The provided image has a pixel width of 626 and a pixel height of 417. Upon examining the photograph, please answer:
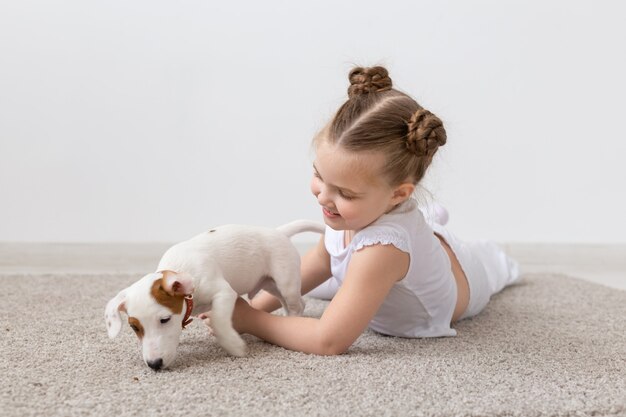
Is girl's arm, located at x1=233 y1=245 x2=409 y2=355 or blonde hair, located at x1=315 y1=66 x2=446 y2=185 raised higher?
blonde hair, located at x1=315 y1=66 x2=446 y2=185

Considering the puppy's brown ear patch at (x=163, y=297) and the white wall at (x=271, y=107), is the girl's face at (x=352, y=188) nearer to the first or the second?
the puppy's brown ear patch at (x=163, y=297)

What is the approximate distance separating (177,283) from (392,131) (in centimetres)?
40

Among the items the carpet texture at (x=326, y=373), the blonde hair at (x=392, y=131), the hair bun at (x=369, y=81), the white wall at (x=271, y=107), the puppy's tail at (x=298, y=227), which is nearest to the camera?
the carpet texture at (x=326, y=373)

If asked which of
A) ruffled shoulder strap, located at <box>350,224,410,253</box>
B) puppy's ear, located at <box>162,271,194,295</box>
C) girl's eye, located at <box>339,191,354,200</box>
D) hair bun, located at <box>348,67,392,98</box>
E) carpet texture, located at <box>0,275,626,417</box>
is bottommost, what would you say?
carpet texture, located at <box>0,275,626,417</box>

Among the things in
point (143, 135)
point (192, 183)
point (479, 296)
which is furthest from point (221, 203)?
point (479, 296)

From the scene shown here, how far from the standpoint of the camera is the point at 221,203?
224 centimetres

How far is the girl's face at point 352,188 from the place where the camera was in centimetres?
111

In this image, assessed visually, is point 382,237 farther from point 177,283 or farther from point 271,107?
point 271,107

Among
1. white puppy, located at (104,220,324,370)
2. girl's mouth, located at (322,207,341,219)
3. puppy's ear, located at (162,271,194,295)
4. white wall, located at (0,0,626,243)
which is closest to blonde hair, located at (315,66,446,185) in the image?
girl's mouth, located at (322,207,341,219)

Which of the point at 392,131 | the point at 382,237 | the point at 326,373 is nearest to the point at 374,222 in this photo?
the point at 382,237

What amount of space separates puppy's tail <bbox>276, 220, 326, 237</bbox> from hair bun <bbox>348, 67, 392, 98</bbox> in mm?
267

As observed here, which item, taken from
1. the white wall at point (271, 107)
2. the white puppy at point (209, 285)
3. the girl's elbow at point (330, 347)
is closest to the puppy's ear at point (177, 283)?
the white puppy at point (209, 285)

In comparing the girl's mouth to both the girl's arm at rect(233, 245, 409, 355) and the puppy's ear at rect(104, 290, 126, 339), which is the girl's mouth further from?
the puppy's ear at rect(104, 290, 126, 339)

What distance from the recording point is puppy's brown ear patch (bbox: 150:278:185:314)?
3.27ft
